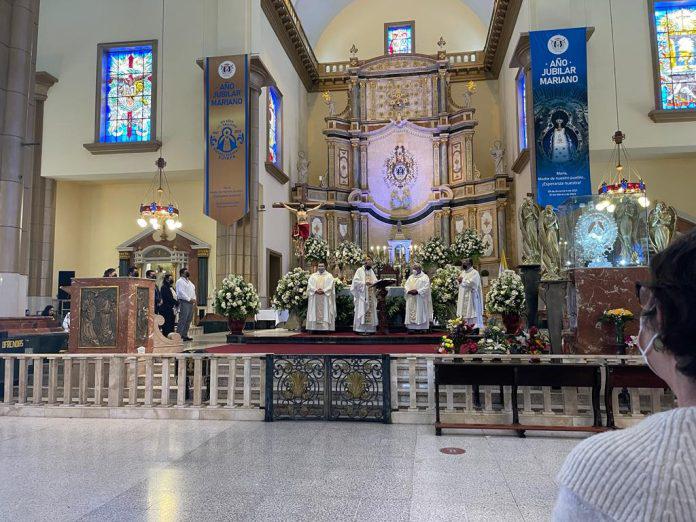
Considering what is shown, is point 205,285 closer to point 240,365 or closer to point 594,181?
point 240,365

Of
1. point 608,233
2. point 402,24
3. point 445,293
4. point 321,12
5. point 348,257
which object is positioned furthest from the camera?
point 402,24

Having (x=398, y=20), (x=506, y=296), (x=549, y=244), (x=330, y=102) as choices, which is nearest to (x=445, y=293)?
(x=506, y=296)

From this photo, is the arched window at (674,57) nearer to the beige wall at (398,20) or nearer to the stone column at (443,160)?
the stone column at (443,160)

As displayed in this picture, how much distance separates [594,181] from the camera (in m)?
16.5

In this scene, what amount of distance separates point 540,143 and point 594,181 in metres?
3.58

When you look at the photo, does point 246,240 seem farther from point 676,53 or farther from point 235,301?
point 676,53

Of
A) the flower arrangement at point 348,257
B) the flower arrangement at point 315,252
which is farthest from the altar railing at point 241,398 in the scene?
the flower arrangement at point 315,252

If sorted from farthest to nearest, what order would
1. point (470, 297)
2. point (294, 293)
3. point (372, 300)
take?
point (294, 293), point (372, 300), point (470, 297)

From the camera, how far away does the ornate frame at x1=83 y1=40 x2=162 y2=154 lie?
16.5m

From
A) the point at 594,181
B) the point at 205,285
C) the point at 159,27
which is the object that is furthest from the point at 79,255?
the point at 594,181

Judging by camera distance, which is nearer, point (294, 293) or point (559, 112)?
point (294, 293)

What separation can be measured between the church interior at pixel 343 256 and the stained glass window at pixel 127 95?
7 cm

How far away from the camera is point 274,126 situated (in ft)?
62.1

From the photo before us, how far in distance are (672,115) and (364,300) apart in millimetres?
10560
